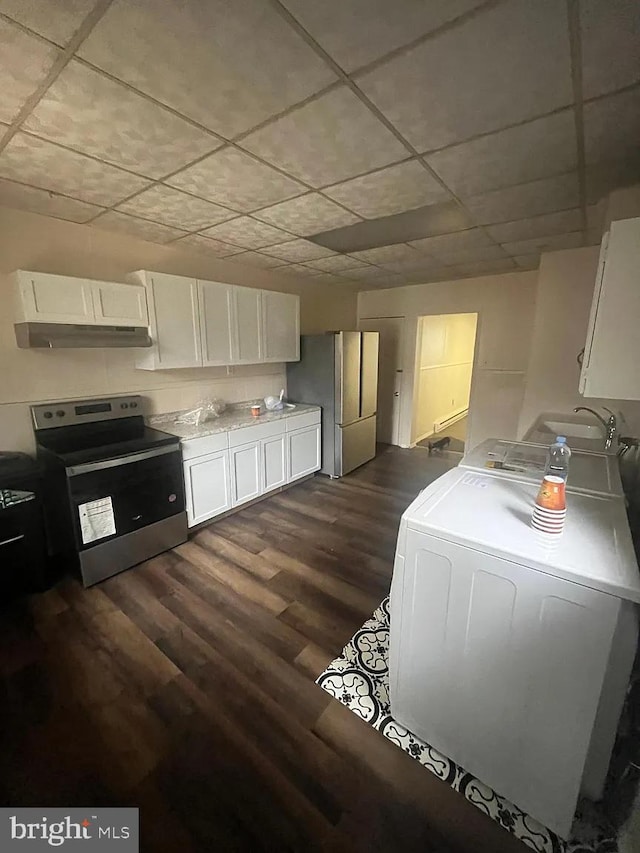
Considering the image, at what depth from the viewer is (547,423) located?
9.56ft

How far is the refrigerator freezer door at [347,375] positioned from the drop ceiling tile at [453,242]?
1.15m

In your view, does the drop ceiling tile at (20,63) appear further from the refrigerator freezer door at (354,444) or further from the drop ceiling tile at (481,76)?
the refrigerator freezer door at (354,444)

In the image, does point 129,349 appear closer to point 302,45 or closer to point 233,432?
point 233,432

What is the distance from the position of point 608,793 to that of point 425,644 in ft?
2.62

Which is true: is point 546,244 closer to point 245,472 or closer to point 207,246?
point 207,246

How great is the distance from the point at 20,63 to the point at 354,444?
383cm

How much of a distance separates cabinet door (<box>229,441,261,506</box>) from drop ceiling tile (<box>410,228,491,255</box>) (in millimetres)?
2399

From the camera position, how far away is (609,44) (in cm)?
101

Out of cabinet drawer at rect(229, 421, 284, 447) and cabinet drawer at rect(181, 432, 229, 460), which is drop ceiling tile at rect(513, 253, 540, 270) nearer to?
cabinet drawer at rect(229, 421, 284, 447)

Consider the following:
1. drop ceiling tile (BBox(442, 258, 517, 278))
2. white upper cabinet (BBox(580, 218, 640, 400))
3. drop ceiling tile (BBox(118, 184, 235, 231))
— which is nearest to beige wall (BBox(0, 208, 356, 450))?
drop ceiling tile (BBox(118, 184, 235, 231))

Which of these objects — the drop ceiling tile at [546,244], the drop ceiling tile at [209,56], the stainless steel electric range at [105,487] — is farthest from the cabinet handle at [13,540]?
the drop ceiling tile at [546,244]

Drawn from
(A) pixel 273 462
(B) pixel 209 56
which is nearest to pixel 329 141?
(B) pixel 209 56

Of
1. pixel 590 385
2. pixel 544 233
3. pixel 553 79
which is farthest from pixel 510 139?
pixel 544 233

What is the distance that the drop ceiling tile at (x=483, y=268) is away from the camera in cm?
370
